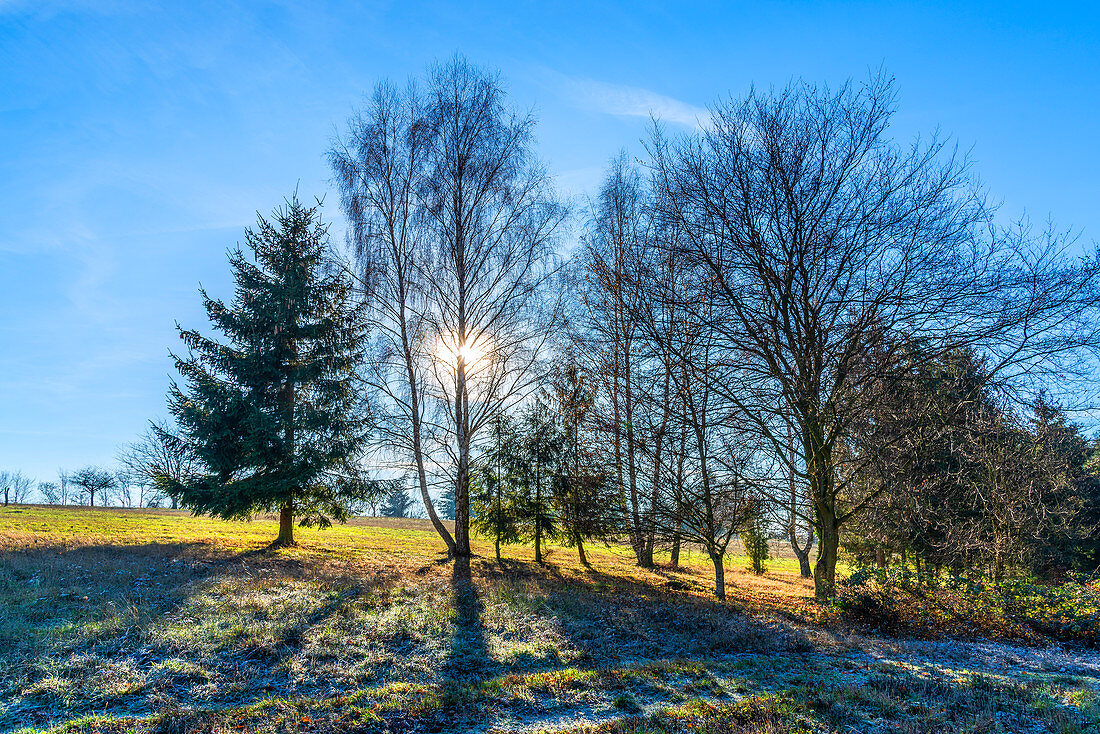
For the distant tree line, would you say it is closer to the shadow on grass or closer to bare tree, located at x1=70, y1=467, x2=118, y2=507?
the shadow on grass

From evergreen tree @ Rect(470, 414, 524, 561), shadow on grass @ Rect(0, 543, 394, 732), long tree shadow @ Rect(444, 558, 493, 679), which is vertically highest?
evergreen tree @ Rect(470, 414, 524, 561)

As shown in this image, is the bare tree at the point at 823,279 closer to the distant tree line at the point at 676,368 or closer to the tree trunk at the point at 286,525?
the distant tree line at the point at 676,368

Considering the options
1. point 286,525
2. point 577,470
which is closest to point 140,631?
point 577,470

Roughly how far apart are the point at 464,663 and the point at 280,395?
13.7 m

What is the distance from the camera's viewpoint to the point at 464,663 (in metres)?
6.54

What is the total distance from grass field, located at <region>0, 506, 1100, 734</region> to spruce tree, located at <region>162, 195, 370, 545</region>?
4.69 m

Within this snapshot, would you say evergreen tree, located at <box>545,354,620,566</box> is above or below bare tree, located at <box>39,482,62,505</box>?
above

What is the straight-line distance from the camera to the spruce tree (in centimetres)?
1580

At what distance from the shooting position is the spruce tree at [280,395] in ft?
51.8

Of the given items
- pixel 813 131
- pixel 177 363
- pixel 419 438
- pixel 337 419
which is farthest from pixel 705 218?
pixel 177 363

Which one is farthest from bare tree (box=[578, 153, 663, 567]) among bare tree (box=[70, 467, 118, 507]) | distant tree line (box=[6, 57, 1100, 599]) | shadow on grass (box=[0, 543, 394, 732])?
bare tree (box=[70, 467, 118, 507])

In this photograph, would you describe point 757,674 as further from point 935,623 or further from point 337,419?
point 337,419

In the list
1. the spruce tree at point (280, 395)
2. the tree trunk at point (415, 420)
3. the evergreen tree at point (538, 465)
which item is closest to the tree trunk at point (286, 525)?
the spruce tree at point (280, 395)

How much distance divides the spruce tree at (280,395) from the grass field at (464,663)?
4.69 metres
